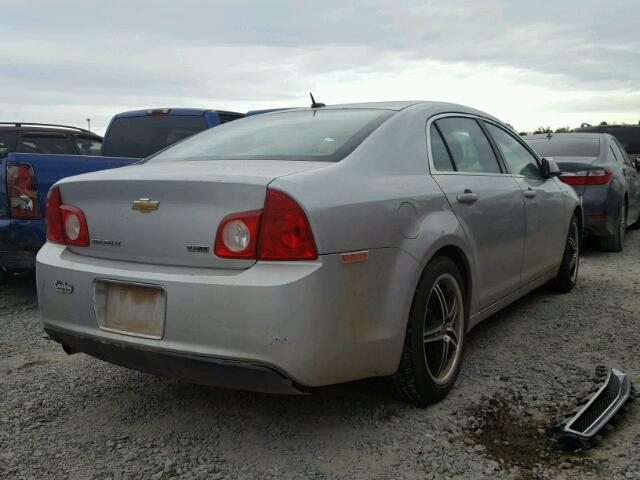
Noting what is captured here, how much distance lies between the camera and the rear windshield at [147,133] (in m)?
6.37

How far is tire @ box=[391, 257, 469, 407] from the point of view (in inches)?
112

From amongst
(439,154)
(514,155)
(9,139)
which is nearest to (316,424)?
(439,154)

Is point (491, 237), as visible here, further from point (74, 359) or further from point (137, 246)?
point (74, 359)

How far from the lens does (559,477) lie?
244cm

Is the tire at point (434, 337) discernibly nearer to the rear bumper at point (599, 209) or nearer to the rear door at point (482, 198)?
the rear door at point (482, 198)

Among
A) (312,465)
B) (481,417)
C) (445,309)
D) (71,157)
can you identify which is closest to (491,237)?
(445,309)

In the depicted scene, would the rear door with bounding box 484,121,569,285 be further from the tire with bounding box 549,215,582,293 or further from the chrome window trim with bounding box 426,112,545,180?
the tire with bounding box 549,215,582,293

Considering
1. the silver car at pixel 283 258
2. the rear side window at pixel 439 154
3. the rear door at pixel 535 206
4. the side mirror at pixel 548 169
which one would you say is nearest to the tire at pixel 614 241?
the rear door at pixel 535 206

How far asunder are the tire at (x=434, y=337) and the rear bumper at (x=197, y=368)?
24.3 inches

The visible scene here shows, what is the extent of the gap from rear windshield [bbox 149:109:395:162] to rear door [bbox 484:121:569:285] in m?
1.34

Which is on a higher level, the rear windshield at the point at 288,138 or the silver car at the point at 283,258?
the rear windshield at the point at 288,138

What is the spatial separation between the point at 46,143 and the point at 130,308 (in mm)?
6224

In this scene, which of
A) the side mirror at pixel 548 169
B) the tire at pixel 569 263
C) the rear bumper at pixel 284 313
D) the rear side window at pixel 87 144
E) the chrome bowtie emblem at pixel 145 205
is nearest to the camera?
the rear bumper at pixel 284 313

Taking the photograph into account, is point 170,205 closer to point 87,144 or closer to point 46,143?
point 46,143
